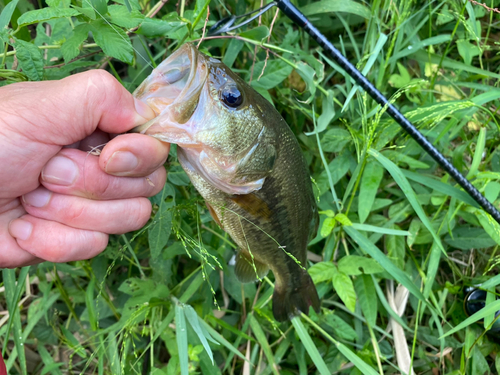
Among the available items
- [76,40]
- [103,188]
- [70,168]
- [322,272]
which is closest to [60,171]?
[70,168]

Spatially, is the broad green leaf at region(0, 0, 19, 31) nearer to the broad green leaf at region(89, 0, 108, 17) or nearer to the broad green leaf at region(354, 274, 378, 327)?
the broad green leaf at region(89, 0, 108, 17)

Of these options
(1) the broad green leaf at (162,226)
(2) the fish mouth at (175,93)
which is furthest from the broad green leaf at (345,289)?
(2) the fish mouth at (175,93)

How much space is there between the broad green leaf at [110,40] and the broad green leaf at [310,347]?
1754 mm

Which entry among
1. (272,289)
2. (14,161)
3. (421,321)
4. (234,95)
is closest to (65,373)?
(272,289)

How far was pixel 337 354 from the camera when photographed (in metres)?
2.34

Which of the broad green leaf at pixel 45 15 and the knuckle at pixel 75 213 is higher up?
the broad green leaf at pixel 45 15

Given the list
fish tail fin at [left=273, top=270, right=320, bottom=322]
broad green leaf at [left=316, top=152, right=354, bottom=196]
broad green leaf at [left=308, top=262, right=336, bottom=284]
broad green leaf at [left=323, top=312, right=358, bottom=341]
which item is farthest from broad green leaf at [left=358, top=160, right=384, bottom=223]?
broad green leaf at [left=323, top=312, right=358, bottom=341]

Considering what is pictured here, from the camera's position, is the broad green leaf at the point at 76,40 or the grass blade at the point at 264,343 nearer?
the broad green leaf at the point at 76,40

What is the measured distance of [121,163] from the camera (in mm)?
1318

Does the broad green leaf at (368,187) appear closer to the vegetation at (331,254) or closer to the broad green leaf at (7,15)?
the vegetation at (331,254)

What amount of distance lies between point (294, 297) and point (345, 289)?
0.31 m

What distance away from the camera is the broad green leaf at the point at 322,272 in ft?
7.06

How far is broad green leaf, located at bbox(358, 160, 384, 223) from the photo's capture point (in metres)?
2.12

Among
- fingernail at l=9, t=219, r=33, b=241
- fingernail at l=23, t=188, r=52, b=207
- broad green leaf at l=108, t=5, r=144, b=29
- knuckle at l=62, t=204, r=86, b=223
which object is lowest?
fingernail at l=9, t=219, r=33, b=241
